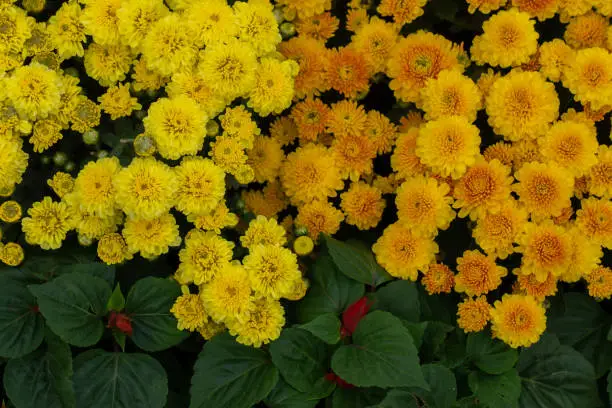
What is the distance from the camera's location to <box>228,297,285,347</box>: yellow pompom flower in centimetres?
160

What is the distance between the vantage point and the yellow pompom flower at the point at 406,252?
5.77 feet

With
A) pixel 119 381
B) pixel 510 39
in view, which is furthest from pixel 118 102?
pixel 510 39

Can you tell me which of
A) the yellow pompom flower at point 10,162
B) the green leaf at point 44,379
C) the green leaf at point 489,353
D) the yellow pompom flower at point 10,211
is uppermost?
the yellow pompom flower at point 10,162

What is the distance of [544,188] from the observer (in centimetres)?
169

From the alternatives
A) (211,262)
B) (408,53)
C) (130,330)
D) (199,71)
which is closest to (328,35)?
(408,53)

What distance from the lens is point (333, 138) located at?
6.59 ft

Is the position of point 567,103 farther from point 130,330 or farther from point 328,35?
point 130,330

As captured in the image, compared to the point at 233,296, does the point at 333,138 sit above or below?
above

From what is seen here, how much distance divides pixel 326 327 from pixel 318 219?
368 millimetres

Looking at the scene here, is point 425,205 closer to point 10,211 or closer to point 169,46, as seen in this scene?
point 169,46

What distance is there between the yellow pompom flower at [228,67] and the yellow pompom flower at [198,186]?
194mm

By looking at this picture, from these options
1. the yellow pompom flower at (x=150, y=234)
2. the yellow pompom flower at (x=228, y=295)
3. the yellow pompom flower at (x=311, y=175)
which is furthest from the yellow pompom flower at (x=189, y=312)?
the yellow pompom flower at (x=311, y=175)

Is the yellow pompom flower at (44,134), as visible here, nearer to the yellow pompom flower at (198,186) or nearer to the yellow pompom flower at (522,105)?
the yellow pompom flower at (198,186)

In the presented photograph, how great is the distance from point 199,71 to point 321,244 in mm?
555
